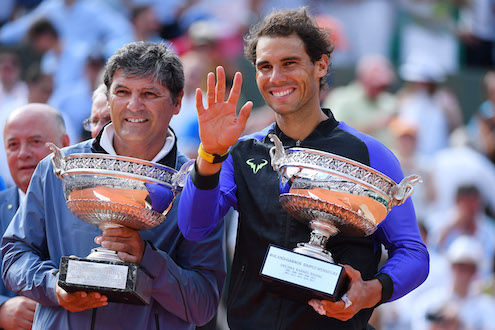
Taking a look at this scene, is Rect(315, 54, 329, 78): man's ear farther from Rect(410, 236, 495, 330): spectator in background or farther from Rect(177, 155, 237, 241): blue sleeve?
Rect(410, 236, 495, 330): spectator in background

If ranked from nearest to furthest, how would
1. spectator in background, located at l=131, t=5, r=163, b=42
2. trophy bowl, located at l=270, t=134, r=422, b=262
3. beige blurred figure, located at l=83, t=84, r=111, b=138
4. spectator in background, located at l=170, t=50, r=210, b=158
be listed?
trophy bowl, located at l=270, t=134, r=422, b=262 < beige blurred figure, located at l=83, t=84, r=111, b=138 < spectator in background, located at l=170, t=50, r=210, b=158 < spectator in background, located at l=131, t=5, r=163, b=42

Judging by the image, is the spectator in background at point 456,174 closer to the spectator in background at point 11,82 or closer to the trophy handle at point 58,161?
the spectator in background at point 11,82

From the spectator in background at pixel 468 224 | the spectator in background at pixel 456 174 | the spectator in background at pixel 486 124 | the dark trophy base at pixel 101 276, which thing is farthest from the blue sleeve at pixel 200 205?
the spectator in background at pixel 486 124

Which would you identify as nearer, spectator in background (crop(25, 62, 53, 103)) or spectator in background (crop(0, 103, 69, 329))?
spectator in background (crop(0, 103, 69, 329))

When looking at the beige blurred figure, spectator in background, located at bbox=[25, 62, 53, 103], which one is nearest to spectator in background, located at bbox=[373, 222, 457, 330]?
spectator in background, located at bbox=[25, 62, 53, 103]

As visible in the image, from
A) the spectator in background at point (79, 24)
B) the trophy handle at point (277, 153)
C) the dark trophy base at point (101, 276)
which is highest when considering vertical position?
the spectator in background at point (79, 24)

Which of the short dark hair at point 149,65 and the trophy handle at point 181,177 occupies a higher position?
the short dark hair at point 149,65

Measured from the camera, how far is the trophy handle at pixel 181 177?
2857 mm

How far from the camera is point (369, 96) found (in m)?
7.54

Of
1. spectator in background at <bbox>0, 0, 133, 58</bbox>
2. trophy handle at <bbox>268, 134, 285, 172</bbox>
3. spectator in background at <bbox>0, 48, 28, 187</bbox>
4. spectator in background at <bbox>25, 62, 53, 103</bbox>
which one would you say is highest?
spectator in background at <bbox>0, 0, 133, 58</bbox>

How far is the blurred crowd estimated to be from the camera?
6.50 meters

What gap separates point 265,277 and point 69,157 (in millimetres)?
767

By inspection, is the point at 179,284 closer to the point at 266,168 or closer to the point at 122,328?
the point at 122,328

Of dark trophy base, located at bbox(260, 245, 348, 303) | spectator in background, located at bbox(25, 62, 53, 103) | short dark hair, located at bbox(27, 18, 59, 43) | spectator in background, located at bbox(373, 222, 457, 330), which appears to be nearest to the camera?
dark trophy base, located at bbox(260, 245, 348, 303)
